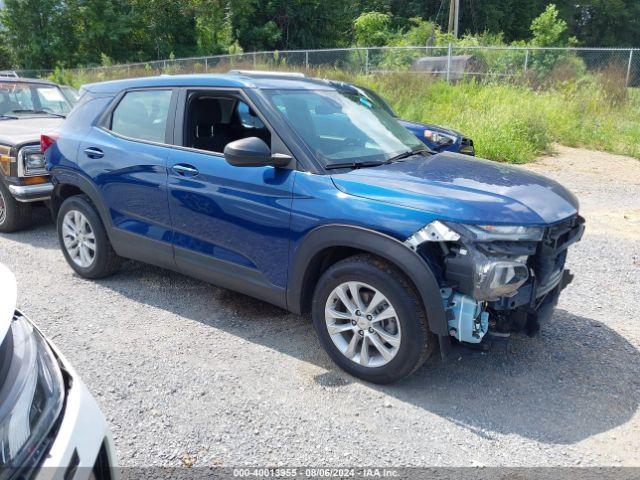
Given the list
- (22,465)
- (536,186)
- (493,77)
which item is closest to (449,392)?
(536,186)

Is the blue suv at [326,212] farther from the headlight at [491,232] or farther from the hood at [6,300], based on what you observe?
the hood at [6,300]

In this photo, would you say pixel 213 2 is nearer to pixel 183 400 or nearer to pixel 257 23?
pixel 257 23

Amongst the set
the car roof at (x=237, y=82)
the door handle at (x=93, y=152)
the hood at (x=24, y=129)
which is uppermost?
the car roof at (x=237, y=82)

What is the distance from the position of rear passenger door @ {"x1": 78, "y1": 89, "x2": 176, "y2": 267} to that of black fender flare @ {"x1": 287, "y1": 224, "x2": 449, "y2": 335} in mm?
1314

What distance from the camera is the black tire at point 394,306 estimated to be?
3.25 m

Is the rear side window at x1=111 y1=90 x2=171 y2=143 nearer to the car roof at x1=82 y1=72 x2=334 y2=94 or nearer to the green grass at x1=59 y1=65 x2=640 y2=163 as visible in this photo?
the car roof at x1=82 y1=72 x2=334 y2=94

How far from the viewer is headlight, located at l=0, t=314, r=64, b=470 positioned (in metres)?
1.66

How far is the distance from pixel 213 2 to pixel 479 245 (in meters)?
33.0

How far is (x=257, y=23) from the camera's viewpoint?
3347 centimetres

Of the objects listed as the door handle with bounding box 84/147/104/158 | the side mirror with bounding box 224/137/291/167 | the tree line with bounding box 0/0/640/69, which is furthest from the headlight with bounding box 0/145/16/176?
the tree line with bounding box 0/0/640/69

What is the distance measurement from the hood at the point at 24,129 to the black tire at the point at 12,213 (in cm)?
53

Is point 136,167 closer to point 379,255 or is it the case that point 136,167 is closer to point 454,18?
point 379,255

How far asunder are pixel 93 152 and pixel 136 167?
62 centimetres

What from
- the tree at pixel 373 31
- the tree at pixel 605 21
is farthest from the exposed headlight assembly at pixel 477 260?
the tree at pixel 605 21
